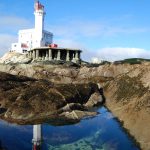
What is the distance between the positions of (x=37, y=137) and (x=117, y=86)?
103 ft

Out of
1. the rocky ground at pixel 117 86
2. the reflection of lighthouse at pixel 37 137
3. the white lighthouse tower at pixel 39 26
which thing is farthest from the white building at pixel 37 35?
the reflection of lighthouse at pixel 37 137

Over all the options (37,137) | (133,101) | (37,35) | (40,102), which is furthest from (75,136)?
(37,35)

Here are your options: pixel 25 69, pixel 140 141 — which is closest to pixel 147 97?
pixel 140 141

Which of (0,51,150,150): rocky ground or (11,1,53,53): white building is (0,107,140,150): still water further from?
(11,1,53,53): white building

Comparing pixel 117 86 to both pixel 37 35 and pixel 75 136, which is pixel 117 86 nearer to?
pixel 75 136

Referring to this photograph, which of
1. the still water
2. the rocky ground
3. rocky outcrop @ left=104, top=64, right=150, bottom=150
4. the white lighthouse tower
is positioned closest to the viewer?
the still water

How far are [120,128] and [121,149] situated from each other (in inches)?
362

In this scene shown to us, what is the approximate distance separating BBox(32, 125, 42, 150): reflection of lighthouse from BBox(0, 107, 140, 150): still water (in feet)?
1.10

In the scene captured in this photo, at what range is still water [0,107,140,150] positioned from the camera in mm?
35844

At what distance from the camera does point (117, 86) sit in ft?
224

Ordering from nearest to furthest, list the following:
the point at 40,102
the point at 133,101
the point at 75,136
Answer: the point at 75,136
the point at 40,102
the point at 133,101

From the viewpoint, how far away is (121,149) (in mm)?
35000

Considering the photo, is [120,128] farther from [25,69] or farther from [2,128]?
[25,69]

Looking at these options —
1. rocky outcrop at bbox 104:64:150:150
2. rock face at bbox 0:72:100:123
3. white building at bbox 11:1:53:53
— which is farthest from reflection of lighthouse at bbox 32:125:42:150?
white building at bbox 11:1:53:53
